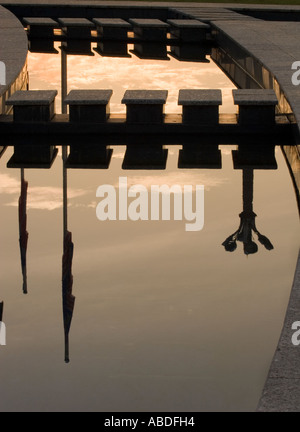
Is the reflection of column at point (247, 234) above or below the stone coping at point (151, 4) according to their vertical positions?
above

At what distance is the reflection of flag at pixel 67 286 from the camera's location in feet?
31.9

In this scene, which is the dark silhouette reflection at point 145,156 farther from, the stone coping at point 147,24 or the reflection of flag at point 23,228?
the stone coping at point 147,24

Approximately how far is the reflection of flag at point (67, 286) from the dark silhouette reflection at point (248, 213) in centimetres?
159

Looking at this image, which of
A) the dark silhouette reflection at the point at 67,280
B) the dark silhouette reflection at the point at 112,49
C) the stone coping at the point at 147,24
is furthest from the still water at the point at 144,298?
the stone coping at the point at 147,24

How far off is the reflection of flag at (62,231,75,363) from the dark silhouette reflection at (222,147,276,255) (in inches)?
62.6

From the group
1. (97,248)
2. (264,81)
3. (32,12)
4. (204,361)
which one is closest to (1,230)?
(97,248)

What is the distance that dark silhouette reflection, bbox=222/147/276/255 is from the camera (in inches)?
472

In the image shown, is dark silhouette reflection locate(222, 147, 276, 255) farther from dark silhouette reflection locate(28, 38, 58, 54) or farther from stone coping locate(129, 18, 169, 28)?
stone coping locate(129, 18, 169, 28)

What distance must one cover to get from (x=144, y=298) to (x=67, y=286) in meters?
0.76

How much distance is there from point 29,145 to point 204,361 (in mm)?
8539

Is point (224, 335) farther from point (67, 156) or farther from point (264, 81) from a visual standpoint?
point (264, 81)

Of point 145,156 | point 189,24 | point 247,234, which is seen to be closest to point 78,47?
point 189,24

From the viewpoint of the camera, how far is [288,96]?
17.9 metres

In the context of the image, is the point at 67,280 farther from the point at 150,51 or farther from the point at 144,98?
the point at 150,51
